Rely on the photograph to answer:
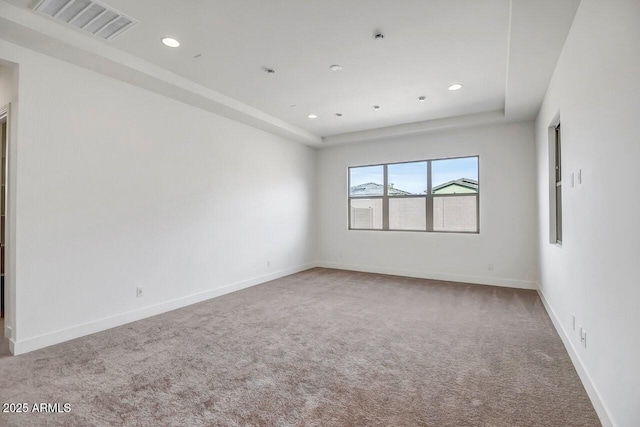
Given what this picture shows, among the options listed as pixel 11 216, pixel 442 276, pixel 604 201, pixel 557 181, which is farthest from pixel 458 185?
pixel 11 216

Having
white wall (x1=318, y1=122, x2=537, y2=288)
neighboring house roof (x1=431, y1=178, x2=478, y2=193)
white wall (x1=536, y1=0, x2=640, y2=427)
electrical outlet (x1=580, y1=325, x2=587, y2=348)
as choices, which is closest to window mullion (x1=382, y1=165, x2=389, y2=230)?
white wall (x1=318, y1=122, x2=537, y2=288)

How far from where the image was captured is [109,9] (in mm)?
2422

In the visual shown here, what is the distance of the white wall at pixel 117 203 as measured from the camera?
281cm

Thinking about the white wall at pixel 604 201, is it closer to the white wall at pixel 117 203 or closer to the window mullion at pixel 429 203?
the window mullion at pixel 429 203

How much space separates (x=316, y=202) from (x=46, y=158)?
488 centimetres

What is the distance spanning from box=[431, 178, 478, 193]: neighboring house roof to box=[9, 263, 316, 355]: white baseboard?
3.77 m

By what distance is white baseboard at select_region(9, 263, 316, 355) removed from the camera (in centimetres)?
274

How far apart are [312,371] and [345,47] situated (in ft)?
9.64

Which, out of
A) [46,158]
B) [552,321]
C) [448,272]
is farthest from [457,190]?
[46,158]

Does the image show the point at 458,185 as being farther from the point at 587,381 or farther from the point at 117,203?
the point at 117,203

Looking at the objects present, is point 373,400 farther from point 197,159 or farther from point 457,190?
point 457,190

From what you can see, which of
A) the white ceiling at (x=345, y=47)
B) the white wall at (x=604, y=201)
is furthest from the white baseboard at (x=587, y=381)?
the white ceiling at (x=345, y=47)

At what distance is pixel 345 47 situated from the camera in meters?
3.03

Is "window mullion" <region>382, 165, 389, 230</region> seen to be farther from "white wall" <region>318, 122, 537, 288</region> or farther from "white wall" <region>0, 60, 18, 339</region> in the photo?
"white wall" <region>0, 60, 18, 339</region>
